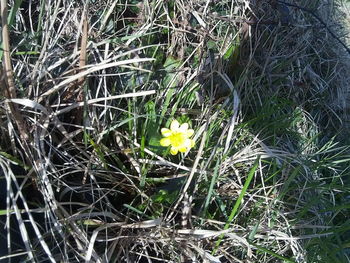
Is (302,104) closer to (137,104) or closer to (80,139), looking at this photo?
(137,104)

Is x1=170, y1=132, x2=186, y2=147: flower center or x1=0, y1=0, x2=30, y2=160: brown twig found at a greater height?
x1=0, y1=0, x2=30, y2=160: brown twig

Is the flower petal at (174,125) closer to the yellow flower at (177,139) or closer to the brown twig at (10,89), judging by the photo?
the yellow flower at (177,139)

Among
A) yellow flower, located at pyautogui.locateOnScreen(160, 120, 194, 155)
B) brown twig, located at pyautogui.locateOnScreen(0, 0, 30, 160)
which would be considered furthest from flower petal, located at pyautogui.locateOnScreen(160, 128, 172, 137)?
brown twig, located at pyautogui.locateOnScreen(0, 0, 30, 160)

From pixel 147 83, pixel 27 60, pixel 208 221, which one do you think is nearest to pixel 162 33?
pixel 147 83

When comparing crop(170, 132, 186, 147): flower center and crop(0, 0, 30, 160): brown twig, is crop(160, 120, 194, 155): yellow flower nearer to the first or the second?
crop(170, 132, 186, 147): flower center

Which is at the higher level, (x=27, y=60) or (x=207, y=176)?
(x=27, y=60)

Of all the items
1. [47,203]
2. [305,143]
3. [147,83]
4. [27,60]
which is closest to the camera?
[47,203]

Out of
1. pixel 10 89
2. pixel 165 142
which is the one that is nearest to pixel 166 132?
pixel 165 142

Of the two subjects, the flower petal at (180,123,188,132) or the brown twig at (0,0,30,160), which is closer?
the brown twig at (0,0,30,160)
